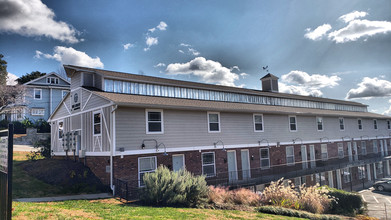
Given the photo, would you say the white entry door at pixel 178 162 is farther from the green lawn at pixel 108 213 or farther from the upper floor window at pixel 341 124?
the upper floor window at pixel 341 124

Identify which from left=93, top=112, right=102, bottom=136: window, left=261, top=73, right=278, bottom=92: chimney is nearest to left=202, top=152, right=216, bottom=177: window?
left=93, top=112, right=102, bottom=136: window

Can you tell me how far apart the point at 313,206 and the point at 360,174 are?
2192cm

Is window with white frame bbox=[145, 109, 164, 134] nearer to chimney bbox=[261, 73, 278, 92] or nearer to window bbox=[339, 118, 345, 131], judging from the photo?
chimney bbox=[261, 73, 278, 92]

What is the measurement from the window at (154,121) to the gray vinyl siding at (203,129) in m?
0.23

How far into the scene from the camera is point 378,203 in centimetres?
2094

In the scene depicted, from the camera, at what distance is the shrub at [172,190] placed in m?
11.1

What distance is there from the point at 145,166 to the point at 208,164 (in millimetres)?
4524

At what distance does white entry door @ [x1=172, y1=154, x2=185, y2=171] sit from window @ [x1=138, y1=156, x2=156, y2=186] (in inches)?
54.7

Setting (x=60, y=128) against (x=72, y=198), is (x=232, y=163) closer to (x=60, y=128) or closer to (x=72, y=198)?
(x=72, y=198)

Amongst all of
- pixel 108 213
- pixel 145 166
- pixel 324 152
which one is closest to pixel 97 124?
pixel 145 166

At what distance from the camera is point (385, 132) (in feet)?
126

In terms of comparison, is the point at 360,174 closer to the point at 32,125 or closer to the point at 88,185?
the point at 88,185

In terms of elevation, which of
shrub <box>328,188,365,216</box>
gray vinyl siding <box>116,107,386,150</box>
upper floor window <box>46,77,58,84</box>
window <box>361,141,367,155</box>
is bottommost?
shrub <box>328,188,365,216</box>

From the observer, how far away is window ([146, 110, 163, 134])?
15.2 meters
